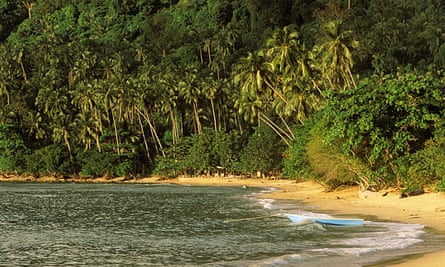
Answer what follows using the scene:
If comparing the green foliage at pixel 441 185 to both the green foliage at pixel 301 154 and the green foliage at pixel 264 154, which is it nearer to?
the green foliage at pixel 301 154

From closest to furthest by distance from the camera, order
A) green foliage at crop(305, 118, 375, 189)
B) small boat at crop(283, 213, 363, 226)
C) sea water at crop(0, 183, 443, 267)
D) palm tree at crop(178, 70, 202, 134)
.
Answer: sea water at crop(0, 183, 443, 267), small boat at crop(283, 213, 363, 226), green foliage at crop(305, 118, 375, 189), palm tree at crop(178, 70, 202, 134)

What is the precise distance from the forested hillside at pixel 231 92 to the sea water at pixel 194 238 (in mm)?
7051

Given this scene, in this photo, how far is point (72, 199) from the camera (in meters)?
55.7

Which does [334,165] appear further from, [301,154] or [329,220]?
[329,220]

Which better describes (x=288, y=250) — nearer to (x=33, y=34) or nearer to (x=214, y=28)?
(x=214, y=28)

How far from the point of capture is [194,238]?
91.8 feet

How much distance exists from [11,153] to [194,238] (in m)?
80.3

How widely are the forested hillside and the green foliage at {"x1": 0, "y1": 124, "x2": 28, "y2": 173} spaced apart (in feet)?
0.69

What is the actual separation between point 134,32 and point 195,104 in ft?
219

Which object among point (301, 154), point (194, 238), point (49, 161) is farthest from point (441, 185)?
point (49, 161)

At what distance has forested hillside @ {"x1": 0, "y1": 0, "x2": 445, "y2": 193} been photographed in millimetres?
36688

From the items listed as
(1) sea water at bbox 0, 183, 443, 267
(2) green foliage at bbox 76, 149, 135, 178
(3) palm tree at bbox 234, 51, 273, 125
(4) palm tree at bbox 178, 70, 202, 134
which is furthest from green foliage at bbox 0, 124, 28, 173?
(1) sea water at bbox 0, 183, 443, 267

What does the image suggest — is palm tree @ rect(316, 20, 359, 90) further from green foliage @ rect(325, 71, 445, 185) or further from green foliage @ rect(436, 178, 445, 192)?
green foliage @ rect(436, 178, 445, 192)

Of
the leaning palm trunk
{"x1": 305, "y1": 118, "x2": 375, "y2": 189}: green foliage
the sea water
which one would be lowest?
the sea water
